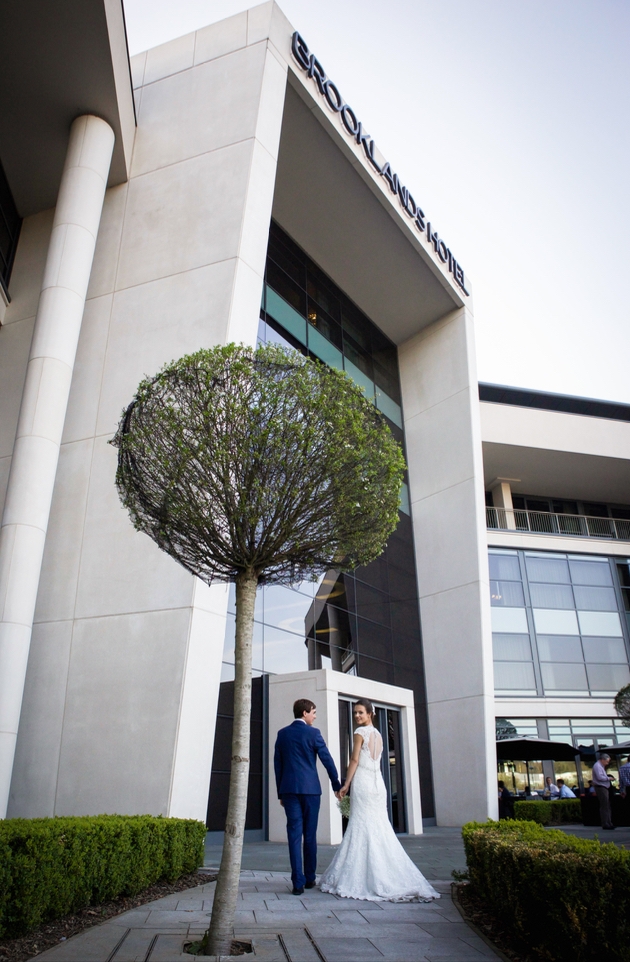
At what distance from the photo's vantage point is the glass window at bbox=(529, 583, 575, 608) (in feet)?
87.9

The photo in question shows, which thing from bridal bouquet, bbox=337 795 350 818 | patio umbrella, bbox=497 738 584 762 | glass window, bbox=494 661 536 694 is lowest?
bridal bouquet, bbox=337 795 350 818

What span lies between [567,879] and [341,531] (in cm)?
274

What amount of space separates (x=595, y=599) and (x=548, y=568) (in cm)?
224

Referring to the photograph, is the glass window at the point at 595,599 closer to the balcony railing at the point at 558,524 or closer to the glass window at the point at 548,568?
the glass window at the point at 548,568

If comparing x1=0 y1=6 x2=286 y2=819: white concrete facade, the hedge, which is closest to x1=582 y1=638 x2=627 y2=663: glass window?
x1=0 y1=6 x2=286 y2=819: white concrete facade

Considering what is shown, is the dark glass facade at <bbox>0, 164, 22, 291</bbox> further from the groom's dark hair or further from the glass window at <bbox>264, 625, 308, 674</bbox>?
the groom's dark hair

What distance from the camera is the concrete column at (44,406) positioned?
9648mm

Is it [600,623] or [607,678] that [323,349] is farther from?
[607,678]

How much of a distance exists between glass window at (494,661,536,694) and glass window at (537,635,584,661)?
2.91 ft

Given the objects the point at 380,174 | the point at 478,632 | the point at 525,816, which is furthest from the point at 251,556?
the point at 525,816

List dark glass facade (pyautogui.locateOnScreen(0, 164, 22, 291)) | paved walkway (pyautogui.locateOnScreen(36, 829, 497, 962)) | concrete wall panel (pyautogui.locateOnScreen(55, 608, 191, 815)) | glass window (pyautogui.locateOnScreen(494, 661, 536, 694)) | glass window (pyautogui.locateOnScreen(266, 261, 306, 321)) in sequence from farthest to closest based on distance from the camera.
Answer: glass window (pyautogui.locateOnScreen(494, 661, 536, 694))
glass window (pyautogui.locateOnScreen(266, 261, 306, 321))
dark glass facade (pyautogui.locateOnScreen(0, 164, 22, 291))
concrete wall panel (pyautogui.locateOnScreen(55, 608, 191, 815))
paved walkway (pyautogui.locateOnScreen(36, 829, 497, 962))

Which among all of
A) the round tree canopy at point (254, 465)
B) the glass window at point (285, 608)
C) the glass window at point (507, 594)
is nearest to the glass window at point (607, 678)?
the glass window at point (507, 594)

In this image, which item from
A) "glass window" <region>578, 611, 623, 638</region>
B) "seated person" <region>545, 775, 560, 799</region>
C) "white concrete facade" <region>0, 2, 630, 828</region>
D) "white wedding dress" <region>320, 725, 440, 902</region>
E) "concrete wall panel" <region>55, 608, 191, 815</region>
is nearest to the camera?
"white wedding dress" <region>320, 725, 440, 902</region>

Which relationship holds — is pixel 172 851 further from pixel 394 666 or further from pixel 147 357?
pixel 394 666
